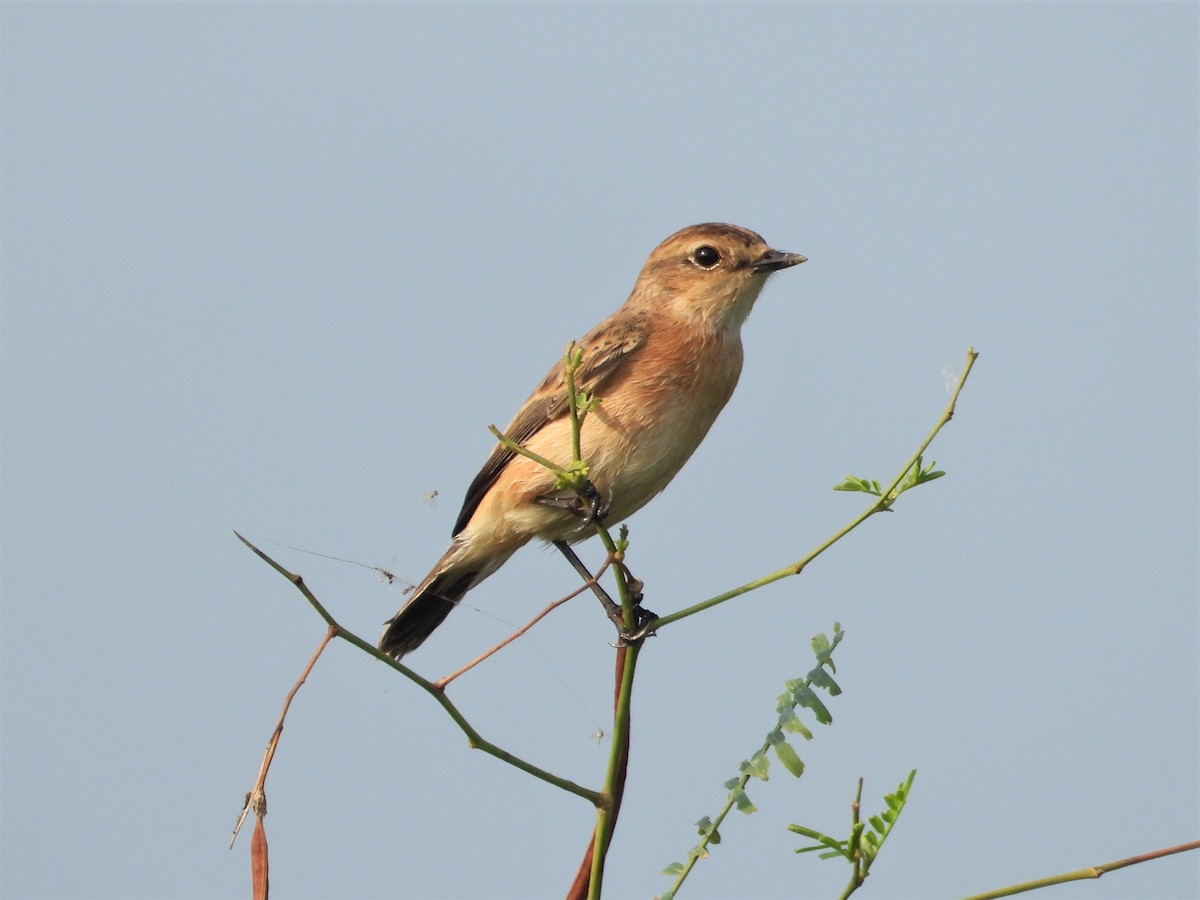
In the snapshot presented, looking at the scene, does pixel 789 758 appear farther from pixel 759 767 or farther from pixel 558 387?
pixel 558 387

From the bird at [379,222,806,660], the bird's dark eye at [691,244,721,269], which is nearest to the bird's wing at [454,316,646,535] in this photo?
the bird at [379,222,806,660]

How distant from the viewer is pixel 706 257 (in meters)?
7.28

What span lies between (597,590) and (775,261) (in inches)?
76.8

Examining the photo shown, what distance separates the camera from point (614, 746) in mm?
3264

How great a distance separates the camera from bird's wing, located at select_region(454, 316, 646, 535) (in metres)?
6.64

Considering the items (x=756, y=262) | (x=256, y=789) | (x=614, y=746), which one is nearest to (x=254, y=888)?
(x=256, y=789)

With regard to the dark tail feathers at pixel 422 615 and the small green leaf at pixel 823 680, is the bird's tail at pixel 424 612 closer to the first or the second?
the dark tail feathers at pixel 422 615

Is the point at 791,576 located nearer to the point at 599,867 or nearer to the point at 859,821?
the point at 859,821

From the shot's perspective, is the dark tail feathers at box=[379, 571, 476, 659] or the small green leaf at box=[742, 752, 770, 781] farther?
the dark tail feathers at box=[379, 571, 476, 659]

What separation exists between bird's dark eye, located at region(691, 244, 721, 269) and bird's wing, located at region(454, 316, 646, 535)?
52cm

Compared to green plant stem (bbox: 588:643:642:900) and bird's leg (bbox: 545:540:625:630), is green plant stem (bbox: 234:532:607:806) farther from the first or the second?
bird's leg (bbox: 545:540:625:630)

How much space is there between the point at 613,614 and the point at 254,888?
326 centimetres

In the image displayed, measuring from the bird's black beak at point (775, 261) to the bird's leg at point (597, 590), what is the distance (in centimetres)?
180

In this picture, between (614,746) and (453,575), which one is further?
(453,575)
